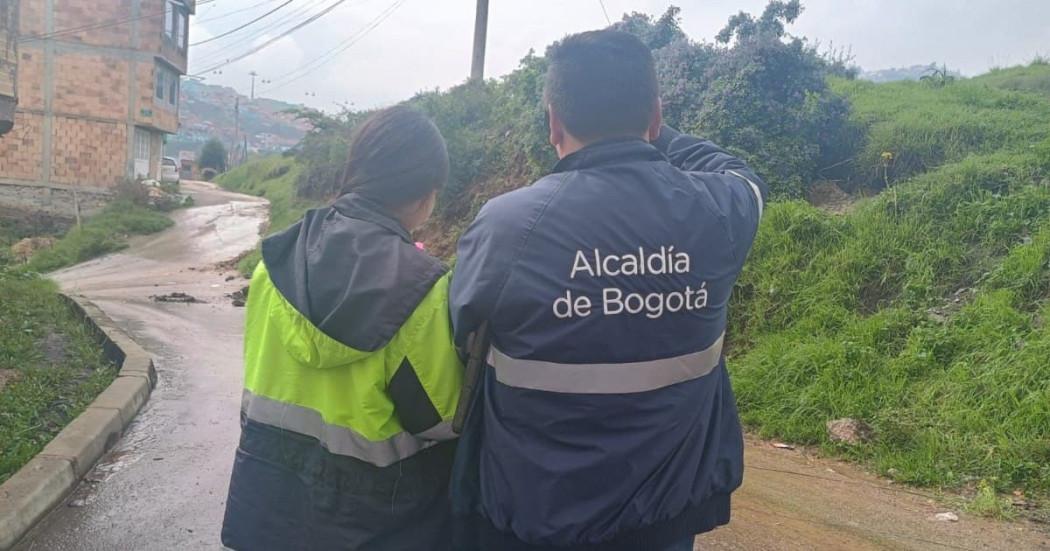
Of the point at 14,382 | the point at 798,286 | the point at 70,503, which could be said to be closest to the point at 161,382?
the point at 14,382

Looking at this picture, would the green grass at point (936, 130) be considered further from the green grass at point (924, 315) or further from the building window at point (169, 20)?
the building window at point (169, 20)

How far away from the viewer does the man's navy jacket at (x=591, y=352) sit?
1.54 metres

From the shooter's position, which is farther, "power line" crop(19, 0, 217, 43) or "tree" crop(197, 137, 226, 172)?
"tree" crop(197, 137, 226, 172)

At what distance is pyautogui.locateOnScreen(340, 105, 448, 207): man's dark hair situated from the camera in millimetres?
1882

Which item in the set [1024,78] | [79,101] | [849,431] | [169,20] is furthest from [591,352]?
[169,20]

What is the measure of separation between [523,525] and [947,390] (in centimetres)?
465

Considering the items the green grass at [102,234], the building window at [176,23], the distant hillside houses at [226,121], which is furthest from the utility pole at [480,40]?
the distant hillside houses at [226,121]

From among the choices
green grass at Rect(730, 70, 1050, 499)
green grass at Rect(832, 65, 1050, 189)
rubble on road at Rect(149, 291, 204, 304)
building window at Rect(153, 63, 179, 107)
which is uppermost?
building window at Rect(153, 63, 179, 107)

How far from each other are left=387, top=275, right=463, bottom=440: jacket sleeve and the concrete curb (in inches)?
117

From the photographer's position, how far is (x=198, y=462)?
16.3 feet

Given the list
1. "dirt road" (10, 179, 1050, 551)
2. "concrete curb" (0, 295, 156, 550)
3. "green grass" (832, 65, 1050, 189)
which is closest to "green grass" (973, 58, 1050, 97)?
"green grass" (832, 65, 1050, 189)

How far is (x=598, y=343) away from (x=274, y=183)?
3944cm

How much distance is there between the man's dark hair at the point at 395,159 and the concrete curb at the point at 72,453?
9.67 ft

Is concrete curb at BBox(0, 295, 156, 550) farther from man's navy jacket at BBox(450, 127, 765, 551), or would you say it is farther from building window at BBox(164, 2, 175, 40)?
building window at BBox(164, 2, 175, 40)
